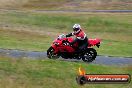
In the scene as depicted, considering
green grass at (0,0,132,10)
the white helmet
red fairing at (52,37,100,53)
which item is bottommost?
green grass at (0,0,132,10)

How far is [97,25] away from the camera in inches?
2025

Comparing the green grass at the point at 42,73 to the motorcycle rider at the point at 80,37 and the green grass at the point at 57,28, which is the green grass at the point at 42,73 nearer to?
the motorcycle rider at the point at 80,37

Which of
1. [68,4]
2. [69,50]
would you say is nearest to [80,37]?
[69,50]

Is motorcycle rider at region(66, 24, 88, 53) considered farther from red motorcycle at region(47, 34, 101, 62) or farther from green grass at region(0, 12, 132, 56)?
green grass at region(0, 12, 132, 56)

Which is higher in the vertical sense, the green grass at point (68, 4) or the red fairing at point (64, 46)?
the red fairing at point (64, 46)

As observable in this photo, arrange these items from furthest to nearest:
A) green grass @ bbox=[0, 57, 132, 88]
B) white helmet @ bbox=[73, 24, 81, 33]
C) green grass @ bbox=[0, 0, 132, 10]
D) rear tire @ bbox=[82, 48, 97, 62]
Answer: green grass @ bbox=[0, 0, 132, 10] < rear tire @ bbox=[82, 48, 97, 62] < white helmet @ bbox=[73, 24, 81, 33] < green grass @ bbox=[0, 57, 132, 88]

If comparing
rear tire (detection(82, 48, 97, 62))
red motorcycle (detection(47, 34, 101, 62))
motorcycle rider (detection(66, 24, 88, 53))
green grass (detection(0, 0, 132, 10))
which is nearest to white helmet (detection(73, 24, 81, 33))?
motorcycle rider (detection(66, 24, 88, 53))

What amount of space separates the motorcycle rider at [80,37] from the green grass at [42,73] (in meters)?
3.28

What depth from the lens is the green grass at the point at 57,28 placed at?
36.7 meters

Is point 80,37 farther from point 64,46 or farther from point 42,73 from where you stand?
point 42,73

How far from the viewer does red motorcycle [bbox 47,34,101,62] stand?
23672 millimetres

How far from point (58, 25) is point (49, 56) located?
2777cm

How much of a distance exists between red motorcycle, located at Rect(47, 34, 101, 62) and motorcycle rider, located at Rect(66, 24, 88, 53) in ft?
0.69

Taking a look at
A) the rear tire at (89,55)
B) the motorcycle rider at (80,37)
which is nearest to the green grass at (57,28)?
the rear tire at (89,55)
